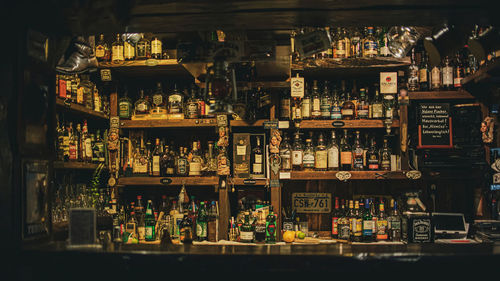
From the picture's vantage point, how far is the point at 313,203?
411 cm

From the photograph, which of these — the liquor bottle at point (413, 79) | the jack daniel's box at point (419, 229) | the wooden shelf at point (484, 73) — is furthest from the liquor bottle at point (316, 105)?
the wooden shelf at point (484, 73)

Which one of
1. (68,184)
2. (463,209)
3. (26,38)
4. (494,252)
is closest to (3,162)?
(26,38)

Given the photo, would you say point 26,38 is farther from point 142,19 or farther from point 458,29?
point 458,29

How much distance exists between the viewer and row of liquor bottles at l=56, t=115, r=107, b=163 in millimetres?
3348

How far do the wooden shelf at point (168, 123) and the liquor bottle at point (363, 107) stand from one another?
1351mm

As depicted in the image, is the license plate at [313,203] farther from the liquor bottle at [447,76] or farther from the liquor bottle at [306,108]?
the liquor bottle at [447,76]

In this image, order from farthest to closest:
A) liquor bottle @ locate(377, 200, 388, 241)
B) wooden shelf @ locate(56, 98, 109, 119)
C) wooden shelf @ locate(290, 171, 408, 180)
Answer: liquor bottle @ locate(377, 200, 388, 241) < wooden shelf @ locate(290, 171, 408, 180) < wooden shelf @ locate(56, 98, 109, 119)

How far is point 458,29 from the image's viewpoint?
1985 millimetres

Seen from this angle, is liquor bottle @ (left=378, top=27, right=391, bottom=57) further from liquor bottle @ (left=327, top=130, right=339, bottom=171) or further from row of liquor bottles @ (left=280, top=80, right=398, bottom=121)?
liquor bottle @ (left=327, top=130, right=339, bottom=171)

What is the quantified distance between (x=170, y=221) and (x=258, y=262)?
7.51 feet

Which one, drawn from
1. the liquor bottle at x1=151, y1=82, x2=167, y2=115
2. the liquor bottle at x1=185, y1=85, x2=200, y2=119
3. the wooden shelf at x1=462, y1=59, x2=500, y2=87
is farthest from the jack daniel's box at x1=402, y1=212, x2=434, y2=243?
the liquor bottle at x1=151, y1=82, x2=167, y2=115

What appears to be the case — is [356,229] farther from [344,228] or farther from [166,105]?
[166,105]

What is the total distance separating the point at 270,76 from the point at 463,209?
2.33 meters

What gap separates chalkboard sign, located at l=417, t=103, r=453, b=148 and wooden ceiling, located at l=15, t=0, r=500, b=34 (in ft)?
6.27
